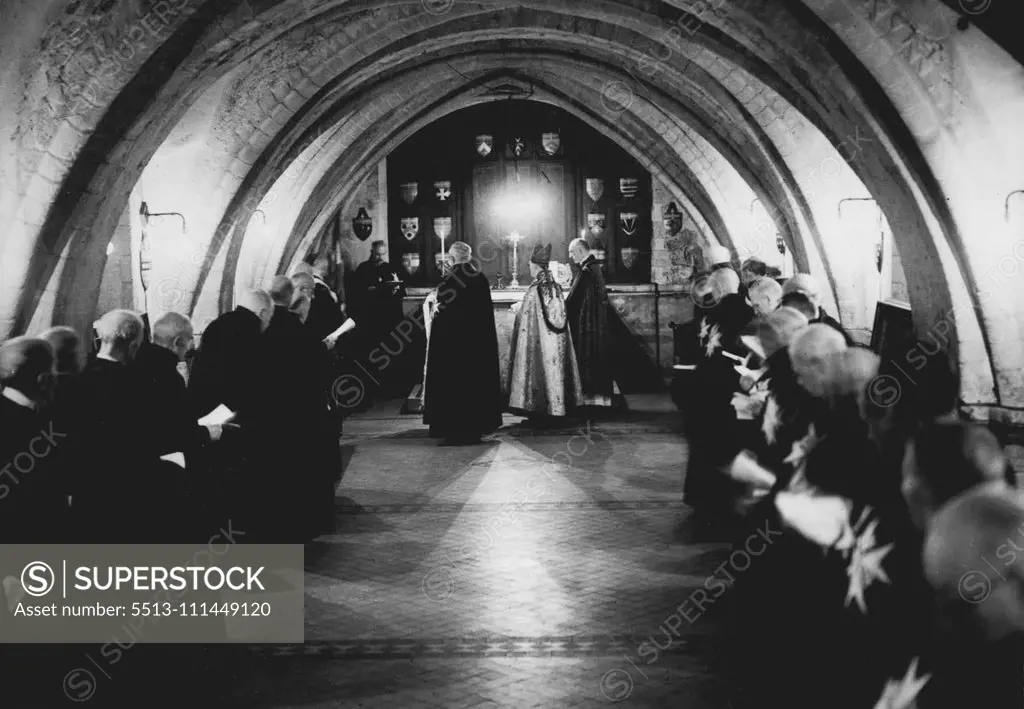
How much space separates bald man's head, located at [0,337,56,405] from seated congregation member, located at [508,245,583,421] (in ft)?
24.1

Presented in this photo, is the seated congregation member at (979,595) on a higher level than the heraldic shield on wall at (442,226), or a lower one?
lower

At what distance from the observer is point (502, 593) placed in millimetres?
6086

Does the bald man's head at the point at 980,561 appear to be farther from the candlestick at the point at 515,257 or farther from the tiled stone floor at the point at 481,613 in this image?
the candlestick at the point at 515,257

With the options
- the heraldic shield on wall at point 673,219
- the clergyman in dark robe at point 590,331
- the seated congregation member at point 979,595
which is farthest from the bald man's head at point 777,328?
the heraldic shield on wall at point 673,219

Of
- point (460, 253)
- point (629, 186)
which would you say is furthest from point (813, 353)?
point (629, 186)

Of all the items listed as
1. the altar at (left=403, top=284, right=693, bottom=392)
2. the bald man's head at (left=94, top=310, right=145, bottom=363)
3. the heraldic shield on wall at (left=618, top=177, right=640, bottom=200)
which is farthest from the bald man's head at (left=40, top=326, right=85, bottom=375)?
the heraldic shield on wall at (left=618, top=177, right=640, bottom=200)

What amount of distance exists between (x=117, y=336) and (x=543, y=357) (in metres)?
7.12

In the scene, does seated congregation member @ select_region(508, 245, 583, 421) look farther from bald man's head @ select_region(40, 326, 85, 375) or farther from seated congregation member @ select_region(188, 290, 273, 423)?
bald man's head @ select_region(40, 326, 85, 375)

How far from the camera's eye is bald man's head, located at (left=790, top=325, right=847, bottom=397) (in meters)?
3.88

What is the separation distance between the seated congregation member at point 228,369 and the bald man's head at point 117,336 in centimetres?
158

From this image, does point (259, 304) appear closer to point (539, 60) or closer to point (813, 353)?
point (813, 353)

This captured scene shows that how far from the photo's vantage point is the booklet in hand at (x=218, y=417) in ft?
19.6

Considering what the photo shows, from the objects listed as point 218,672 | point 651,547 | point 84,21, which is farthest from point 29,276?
point 651,547

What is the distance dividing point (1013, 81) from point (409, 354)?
932cm
